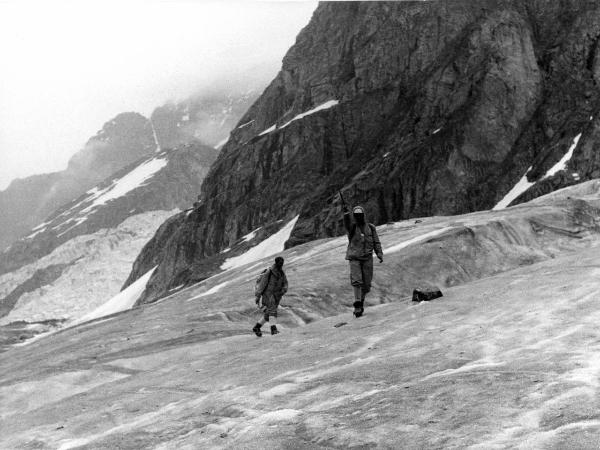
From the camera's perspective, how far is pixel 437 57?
94.8 meters

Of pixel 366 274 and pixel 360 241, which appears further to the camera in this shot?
pixel 366 274

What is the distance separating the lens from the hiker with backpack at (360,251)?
589 inches

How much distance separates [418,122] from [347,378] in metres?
80.8

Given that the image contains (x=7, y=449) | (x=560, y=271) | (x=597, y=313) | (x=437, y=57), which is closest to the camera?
(x=7, y=449)

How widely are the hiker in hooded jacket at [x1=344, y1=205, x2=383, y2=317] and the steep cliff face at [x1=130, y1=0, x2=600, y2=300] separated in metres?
53.5

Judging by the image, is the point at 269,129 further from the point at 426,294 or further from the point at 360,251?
the point at 426,294

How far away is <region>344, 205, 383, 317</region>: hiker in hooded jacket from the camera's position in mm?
14969

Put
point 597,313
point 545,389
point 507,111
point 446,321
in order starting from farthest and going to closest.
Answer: point 507,111
point 446,321
point 597,313
point 545,389

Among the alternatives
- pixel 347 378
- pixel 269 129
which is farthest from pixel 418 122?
pixel 347 378

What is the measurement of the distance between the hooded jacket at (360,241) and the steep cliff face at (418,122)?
5352 centimetres

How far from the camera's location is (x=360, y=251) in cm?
1499

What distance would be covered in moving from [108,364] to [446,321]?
26.4 feet

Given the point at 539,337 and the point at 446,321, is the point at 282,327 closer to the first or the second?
the point at 446,321

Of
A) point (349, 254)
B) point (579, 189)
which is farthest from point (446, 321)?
point (579, 189)
